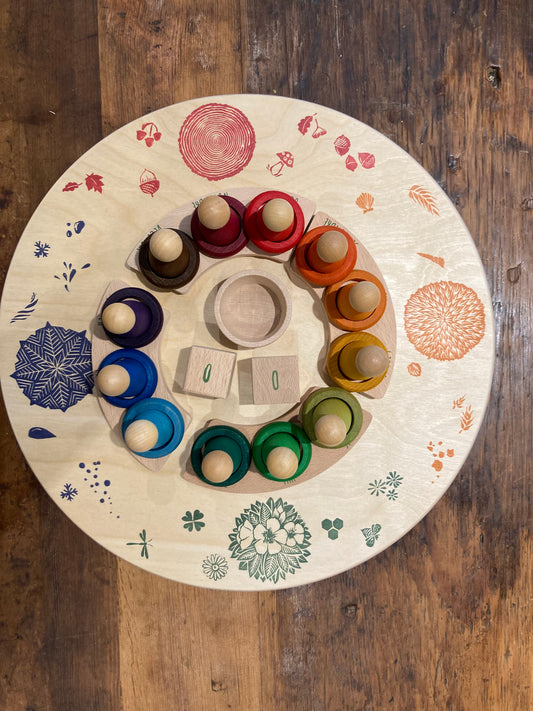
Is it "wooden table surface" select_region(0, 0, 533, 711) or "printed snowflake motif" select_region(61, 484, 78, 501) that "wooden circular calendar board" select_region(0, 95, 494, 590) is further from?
"wooden table surface" select_region(0, 0, 533, 711)

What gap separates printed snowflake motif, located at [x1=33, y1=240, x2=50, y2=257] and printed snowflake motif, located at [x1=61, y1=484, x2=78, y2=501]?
0.45 meters

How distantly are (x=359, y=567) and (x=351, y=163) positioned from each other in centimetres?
101

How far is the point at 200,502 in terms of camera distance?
0.88 m

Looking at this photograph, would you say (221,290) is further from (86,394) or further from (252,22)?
(252,22)

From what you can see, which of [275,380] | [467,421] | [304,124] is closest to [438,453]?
[467,421]

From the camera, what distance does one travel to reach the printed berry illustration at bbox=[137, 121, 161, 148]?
0.89m

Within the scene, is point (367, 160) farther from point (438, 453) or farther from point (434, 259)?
point (438, 453)

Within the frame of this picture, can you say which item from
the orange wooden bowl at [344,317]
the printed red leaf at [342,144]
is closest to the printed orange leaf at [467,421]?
the orange wooden bowl at [344,317]

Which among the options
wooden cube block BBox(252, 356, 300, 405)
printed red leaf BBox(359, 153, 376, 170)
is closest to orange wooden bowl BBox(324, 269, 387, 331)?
wooden cube block BBox(252, 356, 300, 405)

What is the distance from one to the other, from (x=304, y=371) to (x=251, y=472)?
217 mm

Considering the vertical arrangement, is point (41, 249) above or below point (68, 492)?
above

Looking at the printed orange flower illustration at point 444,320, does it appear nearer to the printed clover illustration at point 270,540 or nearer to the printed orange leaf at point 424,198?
the printed orange leaf at point 424,198

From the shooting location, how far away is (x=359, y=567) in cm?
124

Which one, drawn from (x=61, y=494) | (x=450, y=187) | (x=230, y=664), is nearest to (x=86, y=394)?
(x=61, y=494)
